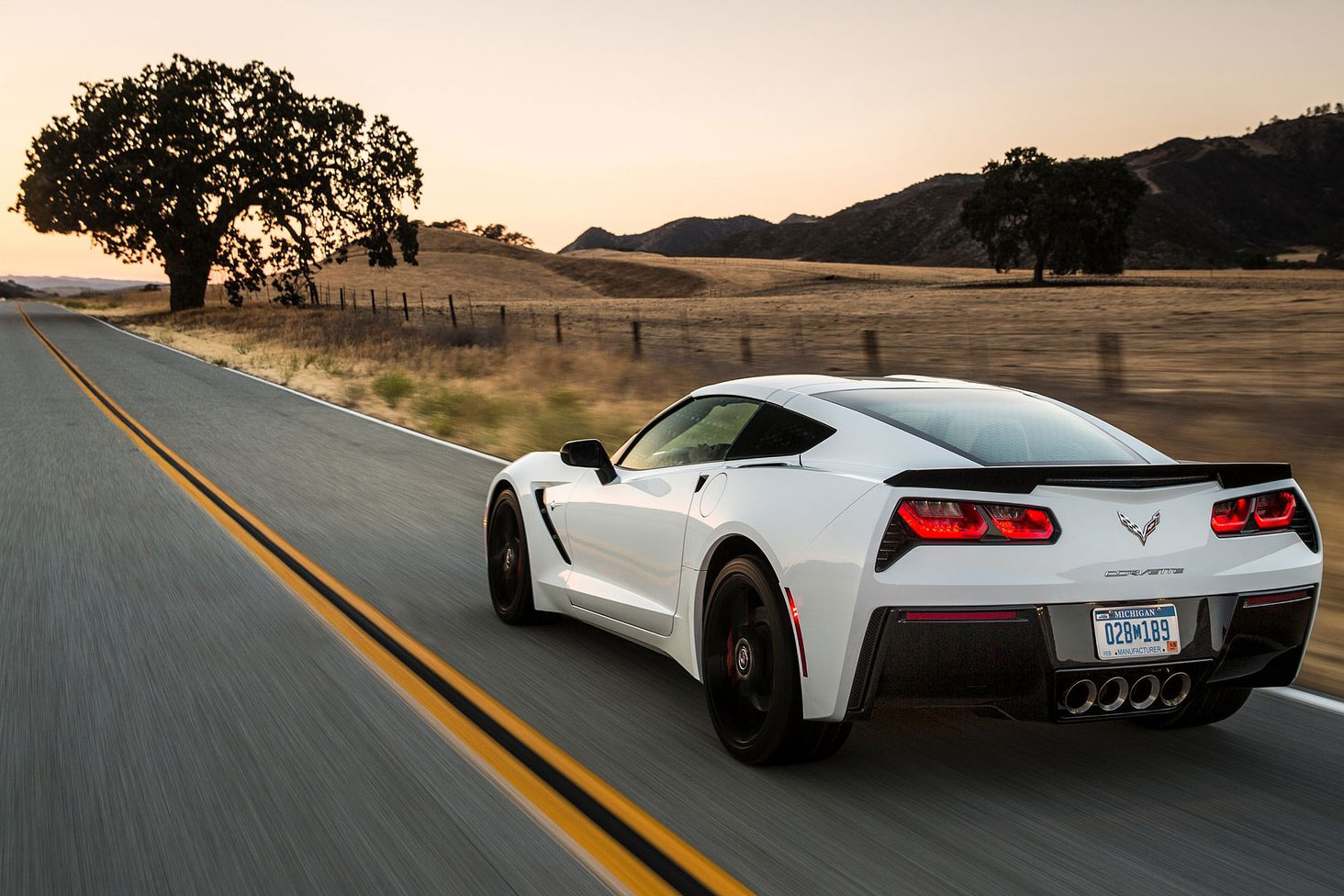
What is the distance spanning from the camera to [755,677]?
427 centimetres

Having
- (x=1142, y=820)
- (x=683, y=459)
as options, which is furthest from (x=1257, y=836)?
(x=683, y=459)

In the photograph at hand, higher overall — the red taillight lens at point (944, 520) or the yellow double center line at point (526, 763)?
the red taillight lens at point (944, 520)

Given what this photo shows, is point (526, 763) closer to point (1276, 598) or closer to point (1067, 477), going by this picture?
point (1067, 477)

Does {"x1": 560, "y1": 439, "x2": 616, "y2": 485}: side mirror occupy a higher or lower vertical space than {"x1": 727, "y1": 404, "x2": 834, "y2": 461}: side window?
lower

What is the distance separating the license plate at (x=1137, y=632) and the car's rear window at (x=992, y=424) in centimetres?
64

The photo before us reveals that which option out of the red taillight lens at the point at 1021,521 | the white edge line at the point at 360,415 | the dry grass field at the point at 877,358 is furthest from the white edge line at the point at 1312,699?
the white edge line at the point at 360,415

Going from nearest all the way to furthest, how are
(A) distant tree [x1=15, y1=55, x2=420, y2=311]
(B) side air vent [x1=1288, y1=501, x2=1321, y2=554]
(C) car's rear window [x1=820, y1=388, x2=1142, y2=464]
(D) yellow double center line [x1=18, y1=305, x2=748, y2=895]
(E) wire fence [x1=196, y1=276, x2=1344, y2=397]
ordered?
(D) yellow double center line [x1=18, y1=305, x2=748, y2=895] → (B) side air vent [x1=1288, y1=501, x2=1321, y2=554] → (C) car's rear window [x1=820, y1=388, x2=1142, y2=464] → (E) wire fence [x1=196, y1=276, x2=1344, y2=397] → (A) distant tree [x1=15, y1=55, x2=420, y2=311]

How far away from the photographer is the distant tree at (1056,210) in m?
67.2

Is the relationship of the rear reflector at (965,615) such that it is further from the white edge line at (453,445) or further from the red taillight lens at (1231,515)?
the white edge line at (453,445)

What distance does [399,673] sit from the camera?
537 centimetres

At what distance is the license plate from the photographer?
12.4ft

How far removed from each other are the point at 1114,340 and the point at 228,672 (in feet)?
40.6

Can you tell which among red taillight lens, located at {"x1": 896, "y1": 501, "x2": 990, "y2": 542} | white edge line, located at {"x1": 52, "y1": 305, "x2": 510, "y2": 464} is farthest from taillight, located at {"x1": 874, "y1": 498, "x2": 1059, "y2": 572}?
white edge line, located at {"x1": 52, "y1": 305, "x2": 510, "y2": 464}

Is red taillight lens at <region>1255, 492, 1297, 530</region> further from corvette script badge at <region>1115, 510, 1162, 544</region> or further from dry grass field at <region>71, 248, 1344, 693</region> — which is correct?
dry grass field at <region>71, 248, 1344, 693</region>
